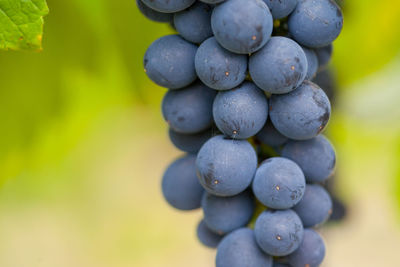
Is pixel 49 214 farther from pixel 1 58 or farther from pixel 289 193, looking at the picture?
pixel 289 193

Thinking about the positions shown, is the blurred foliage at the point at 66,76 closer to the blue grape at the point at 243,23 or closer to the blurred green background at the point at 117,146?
the blurred green background at the point at 117,146

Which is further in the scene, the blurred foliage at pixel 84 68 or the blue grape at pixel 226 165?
the blurred foliage at pixel 84 68

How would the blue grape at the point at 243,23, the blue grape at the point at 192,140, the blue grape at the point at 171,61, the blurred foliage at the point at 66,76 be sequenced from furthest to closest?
1. the blurred foliage at the point at 66,76
2. the blue grape at the point at 192,140
3. the blue grape at the point at 171,61
4. the blue grape at the point at 243,23

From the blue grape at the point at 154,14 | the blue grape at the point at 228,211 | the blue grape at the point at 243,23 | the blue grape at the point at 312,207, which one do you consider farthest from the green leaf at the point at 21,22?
the blue grape at the point at 312,207

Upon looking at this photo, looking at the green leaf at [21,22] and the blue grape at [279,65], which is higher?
the green leaf at [21,22]

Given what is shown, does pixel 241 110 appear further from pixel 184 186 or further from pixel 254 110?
pixel 184 186

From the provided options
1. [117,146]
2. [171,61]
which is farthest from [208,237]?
[117,146]

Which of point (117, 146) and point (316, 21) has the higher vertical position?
point (316, 21)
